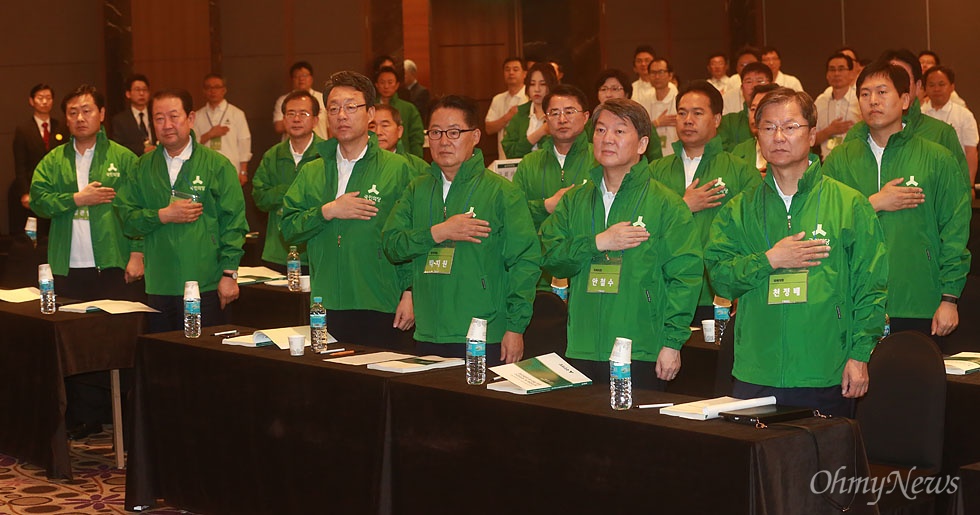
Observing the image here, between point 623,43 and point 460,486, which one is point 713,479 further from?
point 623,43

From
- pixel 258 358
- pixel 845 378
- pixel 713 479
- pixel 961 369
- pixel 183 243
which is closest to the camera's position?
pixel 713 479

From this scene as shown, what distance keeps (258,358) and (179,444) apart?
0.63m

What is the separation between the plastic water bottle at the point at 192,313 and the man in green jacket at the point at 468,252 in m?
0.83

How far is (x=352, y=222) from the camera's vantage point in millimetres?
5047

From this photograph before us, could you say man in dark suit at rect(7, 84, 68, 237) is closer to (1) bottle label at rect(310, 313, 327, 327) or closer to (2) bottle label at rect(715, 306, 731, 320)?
(1) bottle label at rect(310, 313, 327, 327)

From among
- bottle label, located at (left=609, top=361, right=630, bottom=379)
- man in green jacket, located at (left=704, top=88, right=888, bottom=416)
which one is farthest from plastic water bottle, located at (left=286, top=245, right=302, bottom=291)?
bottle label, located at (left=609, top=361, right=630, bottom=379)

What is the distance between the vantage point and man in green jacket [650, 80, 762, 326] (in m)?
5.34

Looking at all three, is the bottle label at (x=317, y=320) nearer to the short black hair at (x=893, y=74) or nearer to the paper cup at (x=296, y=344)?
the paper cup at (x=296, y=344)

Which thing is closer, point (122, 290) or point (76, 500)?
point (76, 500)

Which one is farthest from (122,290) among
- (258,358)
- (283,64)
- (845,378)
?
(283,64)

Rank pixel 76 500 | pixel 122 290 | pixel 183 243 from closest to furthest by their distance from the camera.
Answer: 1. pixel 76 500
2. pixel 183 243
3. pixel 122 290

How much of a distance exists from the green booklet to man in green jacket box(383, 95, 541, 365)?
→ 2.31 ft

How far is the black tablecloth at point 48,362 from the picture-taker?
17.4ft

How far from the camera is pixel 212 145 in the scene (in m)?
10.9
